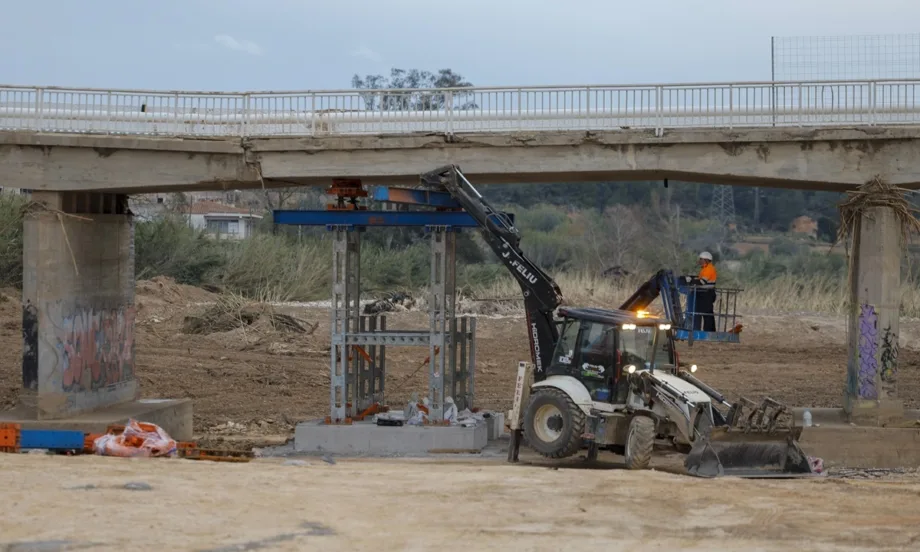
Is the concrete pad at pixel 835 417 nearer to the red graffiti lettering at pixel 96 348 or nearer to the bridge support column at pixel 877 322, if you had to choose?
the bridge support column at pixel 877 322

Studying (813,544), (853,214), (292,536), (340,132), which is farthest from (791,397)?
(292,536)

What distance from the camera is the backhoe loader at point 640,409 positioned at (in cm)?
1944

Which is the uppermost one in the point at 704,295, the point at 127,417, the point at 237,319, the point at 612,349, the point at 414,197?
the point at 414,197

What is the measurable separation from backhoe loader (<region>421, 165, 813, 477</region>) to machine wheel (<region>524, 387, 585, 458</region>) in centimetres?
2

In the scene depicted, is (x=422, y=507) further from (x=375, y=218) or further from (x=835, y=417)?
(x=835, y=417)

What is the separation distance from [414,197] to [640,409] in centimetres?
611

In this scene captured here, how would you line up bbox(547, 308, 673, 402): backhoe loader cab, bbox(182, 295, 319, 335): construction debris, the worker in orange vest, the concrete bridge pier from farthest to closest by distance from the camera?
1. bbox(182, 295, 319, 335): construction debris
2. the concrete bridge pier
3. the worker in orange vest
4. bbox(547, 308, 673, 402): backhoe loader cab

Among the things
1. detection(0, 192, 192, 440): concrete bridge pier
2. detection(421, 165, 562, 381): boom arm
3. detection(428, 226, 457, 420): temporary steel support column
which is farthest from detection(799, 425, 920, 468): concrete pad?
detection(0, 192, 192, 440): concrete bridge pier

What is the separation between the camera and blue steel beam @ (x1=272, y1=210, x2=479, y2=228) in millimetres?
23734

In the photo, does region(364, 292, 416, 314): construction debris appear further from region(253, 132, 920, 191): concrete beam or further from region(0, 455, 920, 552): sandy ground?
region(0, 455, 920, 552): sandy ground

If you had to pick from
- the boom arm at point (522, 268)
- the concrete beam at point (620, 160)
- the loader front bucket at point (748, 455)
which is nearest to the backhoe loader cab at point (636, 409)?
the loader front bucket at point (748, 455)

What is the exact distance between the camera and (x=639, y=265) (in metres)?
58.6

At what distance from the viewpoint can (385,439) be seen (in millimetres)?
23609

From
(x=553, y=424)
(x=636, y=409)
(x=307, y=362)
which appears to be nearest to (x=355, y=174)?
(x=553, y=424)
